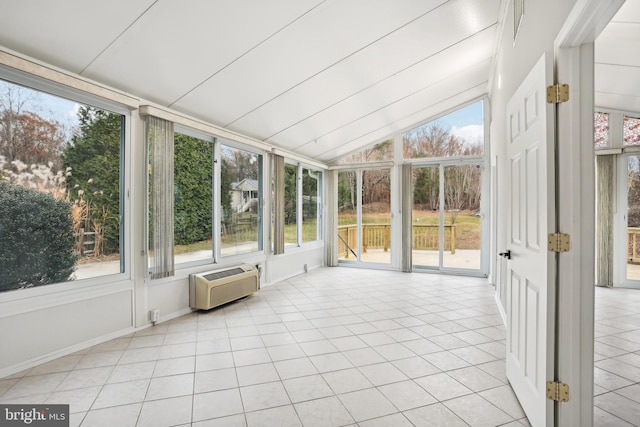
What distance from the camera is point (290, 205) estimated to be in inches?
247

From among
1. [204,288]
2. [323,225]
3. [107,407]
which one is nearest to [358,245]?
[323,225]

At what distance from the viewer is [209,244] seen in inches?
172

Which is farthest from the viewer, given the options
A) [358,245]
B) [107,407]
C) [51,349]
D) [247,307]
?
[358,245]

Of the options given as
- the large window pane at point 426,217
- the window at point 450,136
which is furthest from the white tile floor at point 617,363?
the window at point 450,136

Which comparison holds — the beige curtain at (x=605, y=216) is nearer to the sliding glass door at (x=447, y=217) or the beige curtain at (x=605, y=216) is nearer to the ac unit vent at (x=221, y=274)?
the sliding glass door at (x=447, y=217)

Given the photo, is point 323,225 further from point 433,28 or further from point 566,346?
point 566,346

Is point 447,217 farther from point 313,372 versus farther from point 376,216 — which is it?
point 313,372

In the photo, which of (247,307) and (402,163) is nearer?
(247,307)

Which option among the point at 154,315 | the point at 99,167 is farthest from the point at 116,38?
the point at 154,315

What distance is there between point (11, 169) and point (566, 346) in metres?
3.65

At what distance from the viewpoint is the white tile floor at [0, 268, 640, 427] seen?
196 cm

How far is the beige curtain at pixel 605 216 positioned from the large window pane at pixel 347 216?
4141mm

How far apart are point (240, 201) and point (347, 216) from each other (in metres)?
2.95

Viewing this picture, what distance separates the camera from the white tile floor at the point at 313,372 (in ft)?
6.42
